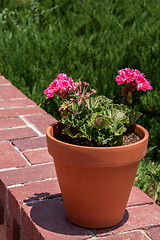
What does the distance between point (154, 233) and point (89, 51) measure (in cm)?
274

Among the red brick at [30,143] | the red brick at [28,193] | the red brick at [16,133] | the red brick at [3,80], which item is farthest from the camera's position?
the red brick at [3,80]

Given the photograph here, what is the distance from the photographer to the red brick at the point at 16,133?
8.81 ft

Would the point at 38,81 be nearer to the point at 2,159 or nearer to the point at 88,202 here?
the point at 2,159

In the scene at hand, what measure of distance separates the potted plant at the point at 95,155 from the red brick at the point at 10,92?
167cm

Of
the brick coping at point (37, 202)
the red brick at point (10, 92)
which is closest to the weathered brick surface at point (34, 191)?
the brick coping at point (37, 202)

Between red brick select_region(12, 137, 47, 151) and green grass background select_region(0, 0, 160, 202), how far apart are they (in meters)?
0.67

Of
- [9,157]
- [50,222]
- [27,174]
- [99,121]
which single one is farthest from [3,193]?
[99,121]

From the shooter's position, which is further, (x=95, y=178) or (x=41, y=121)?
(x=41, y=121)

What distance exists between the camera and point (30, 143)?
261cm

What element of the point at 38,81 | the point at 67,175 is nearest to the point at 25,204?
the point at 67,175

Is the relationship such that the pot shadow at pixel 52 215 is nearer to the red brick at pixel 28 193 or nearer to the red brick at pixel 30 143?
the red brick at pixel 28 193

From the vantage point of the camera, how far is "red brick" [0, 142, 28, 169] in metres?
2.31

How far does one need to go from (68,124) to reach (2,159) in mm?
770

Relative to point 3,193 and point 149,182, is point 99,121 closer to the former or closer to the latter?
point 3,193
